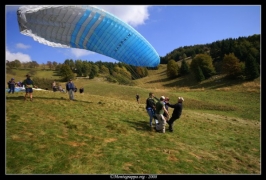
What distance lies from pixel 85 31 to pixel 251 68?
62.9 meters

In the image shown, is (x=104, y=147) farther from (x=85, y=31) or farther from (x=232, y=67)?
(x=232, y=67)

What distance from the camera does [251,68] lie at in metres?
63.2

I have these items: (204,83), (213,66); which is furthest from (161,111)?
(213,66)

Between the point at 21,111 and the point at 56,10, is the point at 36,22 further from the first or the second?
the point at 21,111

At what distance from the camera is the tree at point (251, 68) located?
6252 cm

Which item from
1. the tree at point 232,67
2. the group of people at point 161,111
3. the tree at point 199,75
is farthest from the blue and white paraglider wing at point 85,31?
the tree at point 199,75

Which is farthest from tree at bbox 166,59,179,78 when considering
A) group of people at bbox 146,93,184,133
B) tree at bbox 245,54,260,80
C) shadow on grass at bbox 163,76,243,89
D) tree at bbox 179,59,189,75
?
group of people at bbox 146,93,184,133

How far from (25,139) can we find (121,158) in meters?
3.92

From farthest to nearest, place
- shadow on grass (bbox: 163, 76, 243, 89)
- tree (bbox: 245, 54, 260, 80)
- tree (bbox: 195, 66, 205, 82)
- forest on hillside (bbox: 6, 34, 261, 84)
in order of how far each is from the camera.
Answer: tree (bbox: 195, 66, 205, 82) → shadow on grass (bbox: 163, 76, 243, 89) → forest on hillside (bbox: 6, 34, 261, 84) → tree (bbox: 245, 54, 260, 80)

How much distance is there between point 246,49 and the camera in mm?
88250

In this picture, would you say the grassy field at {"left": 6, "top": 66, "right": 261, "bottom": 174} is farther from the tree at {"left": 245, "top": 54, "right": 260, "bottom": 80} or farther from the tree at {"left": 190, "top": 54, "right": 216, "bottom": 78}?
the tree at {"left": 190, "top": 54, "right": 216, "bottom": 78}

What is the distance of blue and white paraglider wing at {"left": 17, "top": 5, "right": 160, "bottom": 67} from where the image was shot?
12.7m

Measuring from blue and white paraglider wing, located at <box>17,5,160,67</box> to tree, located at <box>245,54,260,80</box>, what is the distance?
5706 centimetres

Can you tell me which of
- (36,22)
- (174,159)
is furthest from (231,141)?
(36,22)
